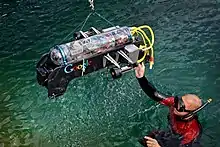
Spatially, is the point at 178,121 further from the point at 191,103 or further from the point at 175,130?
the point at 191,103

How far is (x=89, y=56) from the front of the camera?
4082 millimetres

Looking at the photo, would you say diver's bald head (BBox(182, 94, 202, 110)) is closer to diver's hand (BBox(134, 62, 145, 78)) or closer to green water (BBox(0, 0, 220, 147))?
diver's hand (BBox(134, 62, 145, 78))

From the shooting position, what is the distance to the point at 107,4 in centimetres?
1036

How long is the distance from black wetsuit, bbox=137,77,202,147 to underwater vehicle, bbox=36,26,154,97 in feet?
2.23

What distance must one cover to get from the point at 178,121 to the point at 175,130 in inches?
8.6

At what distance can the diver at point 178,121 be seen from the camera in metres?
4.62

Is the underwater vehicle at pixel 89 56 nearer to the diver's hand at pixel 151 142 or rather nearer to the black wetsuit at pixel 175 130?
the black wetsuit at pixel 175 130

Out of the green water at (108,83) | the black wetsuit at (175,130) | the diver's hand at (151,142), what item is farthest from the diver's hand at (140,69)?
the green water at (108,83)

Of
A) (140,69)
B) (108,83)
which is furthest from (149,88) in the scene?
(108,83)

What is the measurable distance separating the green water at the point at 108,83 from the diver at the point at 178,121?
798mm

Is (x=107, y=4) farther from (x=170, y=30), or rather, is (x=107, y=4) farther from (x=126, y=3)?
(x=170, y=30)

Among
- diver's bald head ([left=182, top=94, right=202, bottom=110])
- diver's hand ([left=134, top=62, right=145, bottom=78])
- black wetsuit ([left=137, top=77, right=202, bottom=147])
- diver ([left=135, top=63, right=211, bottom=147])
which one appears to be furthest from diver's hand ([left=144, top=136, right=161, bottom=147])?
diver's hand ([left=134, top=62, right=145, bottom=78])

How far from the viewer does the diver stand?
4625 millimetres

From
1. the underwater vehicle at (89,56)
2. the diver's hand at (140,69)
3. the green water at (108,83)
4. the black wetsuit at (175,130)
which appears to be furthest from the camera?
the green water at (108,83)
